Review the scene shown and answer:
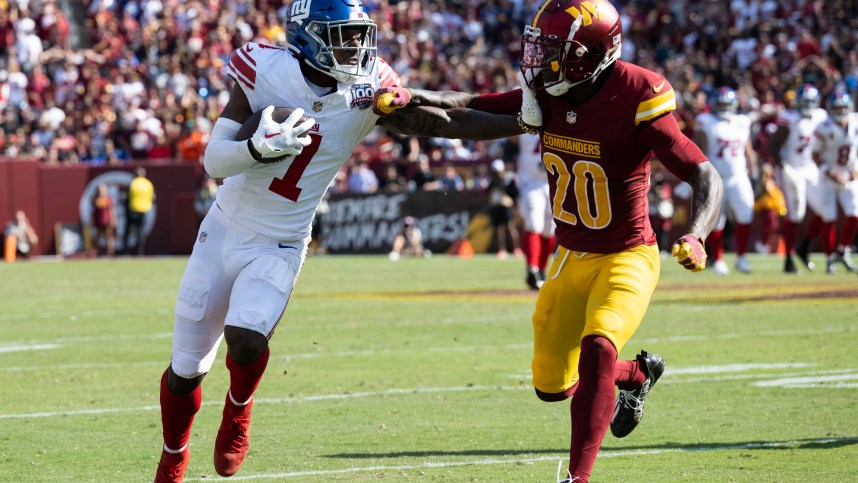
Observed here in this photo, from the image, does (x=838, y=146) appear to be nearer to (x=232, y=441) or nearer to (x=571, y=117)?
(x=571, y=117)

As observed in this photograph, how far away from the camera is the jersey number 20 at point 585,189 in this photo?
5.26 metres

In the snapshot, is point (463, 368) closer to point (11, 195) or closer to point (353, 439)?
point (353, 439)

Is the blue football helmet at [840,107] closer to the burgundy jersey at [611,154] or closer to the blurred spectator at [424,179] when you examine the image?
the blurred spectator at [424,179]

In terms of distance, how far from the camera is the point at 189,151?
2419 cm

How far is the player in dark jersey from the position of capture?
5066 millimetres

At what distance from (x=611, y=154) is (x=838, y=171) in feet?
37.4

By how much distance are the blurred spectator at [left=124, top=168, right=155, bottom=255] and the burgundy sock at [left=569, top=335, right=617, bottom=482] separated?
62.9 feet

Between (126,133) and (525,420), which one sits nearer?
(525,420)

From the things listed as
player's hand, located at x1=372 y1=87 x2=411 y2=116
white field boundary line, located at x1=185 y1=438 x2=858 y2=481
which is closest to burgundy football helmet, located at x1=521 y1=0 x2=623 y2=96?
player's hand, located at x1=372 y1=87 x2=411 y2=116

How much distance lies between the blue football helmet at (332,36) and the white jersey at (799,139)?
1209 cm

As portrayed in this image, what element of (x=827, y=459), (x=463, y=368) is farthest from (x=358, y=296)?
(x=827, y=459)

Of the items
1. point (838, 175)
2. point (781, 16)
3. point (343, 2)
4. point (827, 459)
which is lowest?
point (781, 16)

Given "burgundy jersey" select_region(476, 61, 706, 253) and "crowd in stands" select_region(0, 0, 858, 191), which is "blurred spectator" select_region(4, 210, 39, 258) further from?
"burgundy jersey" select_region(476, 61, 706, 253)

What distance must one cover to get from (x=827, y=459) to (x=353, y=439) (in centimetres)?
205
